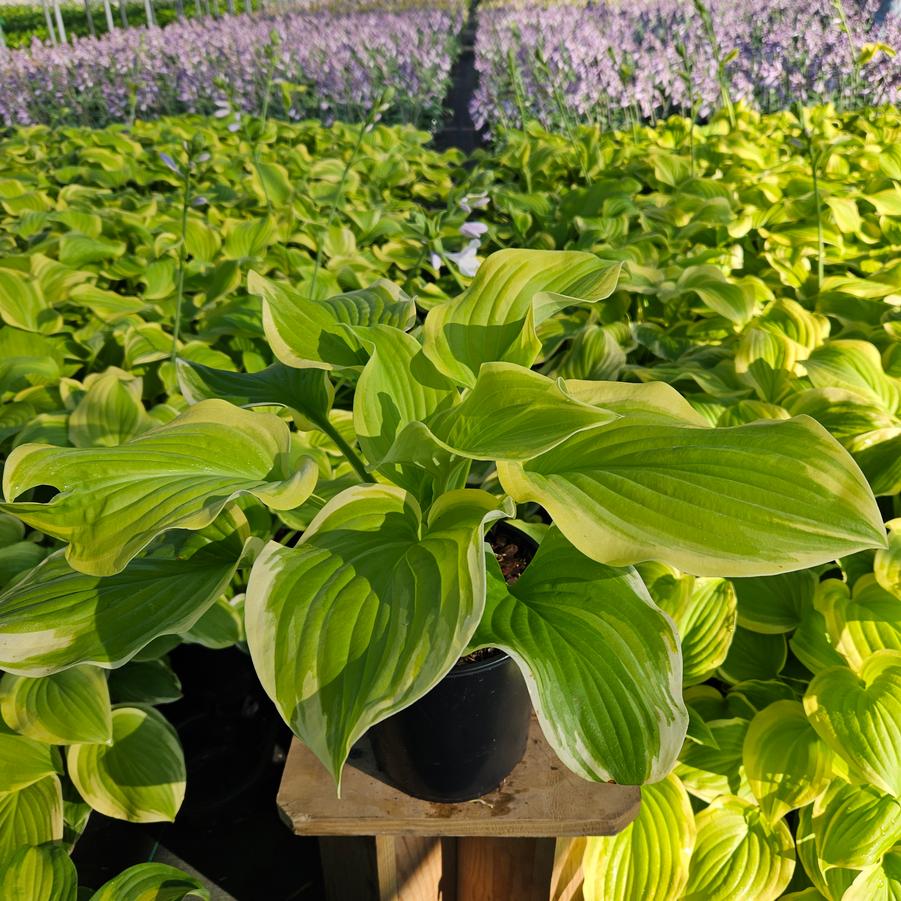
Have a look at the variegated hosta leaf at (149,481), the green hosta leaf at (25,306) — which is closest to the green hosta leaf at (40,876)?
the variegated hosta leaf at (149,481)

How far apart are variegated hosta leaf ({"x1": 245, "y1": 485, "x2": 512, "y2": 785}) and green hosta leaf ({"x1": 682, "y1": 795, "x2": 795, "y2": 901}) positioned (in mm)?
783

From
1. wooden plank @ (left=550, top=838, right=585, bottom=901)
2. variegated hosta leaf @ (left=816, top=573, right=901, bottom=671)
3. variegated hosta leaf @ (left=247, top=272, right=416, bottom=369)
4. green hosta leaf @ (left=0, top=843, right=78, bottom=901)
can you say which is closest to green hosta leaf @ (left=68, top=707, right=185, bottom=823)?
green hosta leaf @ (left=0, top=843, right=78, bottom=901)

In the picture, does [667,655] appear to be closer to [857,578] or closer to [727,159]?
[857,578]

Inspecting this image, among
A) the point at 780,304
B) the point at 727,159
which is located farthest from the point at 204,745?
the point at 727,159

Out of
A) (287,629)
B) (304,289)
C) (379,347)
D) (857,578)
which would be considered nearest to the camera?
(287,629)

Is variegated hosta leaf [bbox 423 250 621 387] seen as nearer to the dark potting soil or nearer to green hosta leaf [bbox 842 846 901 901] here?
the dark potting soil

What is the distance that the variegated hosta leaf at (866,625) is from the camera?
1.26 meters

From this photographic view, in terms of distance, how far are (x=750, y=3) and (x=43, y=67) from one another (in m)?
6.93

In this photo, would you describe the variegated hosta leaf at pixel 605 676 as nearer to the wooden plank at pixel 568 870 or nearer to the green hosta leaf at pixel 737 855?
the wooden plank at pixel 568 870

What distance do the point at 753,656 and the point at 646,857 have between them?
42 centimetres

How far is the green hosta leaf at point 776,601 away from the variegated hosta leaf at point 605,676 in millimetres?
642

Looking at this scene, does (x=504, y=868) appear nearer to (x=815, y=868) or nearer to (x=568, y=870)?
(x=568, y=870)

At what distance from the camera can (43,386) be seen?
2035 mm

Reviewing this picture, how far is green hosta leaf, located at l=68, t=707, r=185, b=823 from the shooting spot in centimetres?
129
